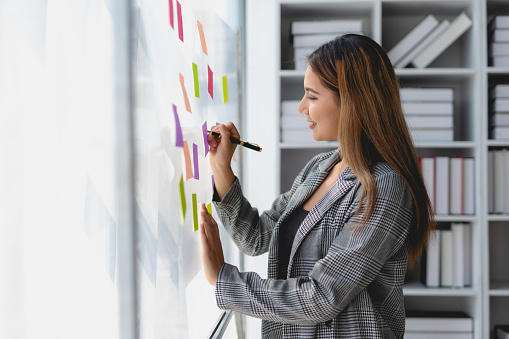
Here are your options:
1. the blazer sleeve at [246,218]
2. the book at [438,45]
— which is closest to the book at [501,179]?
the book at [438,45]

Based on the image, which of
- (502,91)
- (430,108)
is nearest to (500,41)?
(502,91)

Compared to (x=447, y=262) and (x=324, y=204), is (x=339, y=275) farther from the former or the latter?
(x=447, y=262)

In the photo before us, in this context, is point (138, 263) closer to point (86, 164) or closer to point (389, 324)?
point (86, 164)

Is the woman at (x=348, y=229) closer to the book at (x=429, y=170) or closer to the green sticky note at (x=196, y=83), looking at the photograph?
the green sticky note at (x=196, y=83)

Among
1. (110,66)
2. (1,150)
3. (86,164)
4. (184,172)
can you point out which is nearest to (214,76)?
(184,172)

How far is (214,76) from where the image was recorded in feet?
5.52

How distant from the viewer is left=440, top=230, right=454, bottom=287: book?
237 cm

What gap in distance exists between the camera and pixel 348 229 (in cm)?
115

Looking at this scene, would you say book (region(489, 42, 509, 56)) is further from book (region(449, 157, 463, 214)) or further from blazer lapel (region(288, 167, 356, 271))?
blazer lapel (region(288, 167, 356, 271))

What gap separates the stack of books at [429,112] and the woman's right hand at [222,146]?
48.8 inches

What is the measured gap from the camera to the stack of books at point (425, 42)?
2.36 m

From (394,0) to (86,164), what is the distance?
195cm

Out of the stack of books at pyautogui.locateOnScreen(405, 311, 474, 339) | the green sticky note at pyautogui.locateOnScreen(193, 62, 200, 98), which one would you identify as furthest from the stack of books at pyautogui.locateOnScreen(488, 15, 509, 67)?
the green sticky note at pyautogui.locateOnScreen(193, 62, 200, 98)

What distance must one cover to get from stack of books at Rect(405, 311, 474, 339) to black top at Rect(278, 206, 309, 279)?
134 cm
